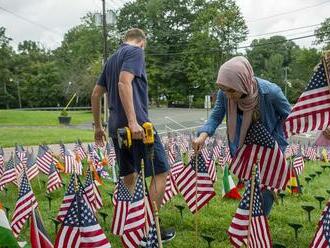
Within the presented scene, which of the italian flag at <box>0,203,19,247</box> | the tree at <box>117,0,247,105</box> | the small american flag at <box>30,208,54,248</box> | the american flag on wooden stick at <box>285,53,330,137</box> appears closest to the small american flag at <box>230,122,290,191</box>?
the american flag on wooden stick at <box>285,53,330,137</box>

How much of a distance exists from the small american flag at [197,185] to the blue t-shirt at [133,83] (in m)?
0.87

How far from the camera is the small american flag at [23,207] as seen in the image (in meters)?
4.78

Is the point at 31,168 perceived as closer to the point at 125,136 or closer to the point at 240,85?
the point at 125,136

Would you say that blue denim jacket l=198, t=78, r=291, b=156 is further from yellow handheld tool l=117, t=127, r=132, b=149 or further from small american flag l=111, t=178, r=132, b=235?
small american flag l=111, t=178, r=132, b=235

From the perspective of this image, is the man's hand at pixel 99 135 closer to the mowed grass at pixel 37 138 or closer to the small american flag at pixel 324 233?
the small american flag at pixel 324 233

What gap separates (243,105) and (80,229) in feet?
5.59

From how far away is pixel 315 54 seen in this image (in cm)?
6319

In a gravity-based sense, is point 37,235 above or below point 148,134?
below

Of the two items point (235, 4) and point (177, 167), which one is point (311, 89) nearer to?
point (177, 167)

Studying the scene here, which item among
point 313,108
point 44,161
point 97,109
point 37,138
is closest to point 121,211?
point 97,109

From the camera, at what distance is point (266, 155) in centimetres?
417

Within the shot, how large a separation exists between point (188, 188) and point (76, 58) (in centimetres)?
7148

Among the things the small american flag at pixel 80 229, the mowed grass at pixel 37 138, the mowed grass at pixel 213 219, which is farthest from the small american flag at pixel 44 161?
the mowed grass at pixel 37 138

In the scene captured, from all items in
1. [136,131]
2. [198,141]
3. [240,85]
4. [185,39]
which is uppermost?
[185,39]
